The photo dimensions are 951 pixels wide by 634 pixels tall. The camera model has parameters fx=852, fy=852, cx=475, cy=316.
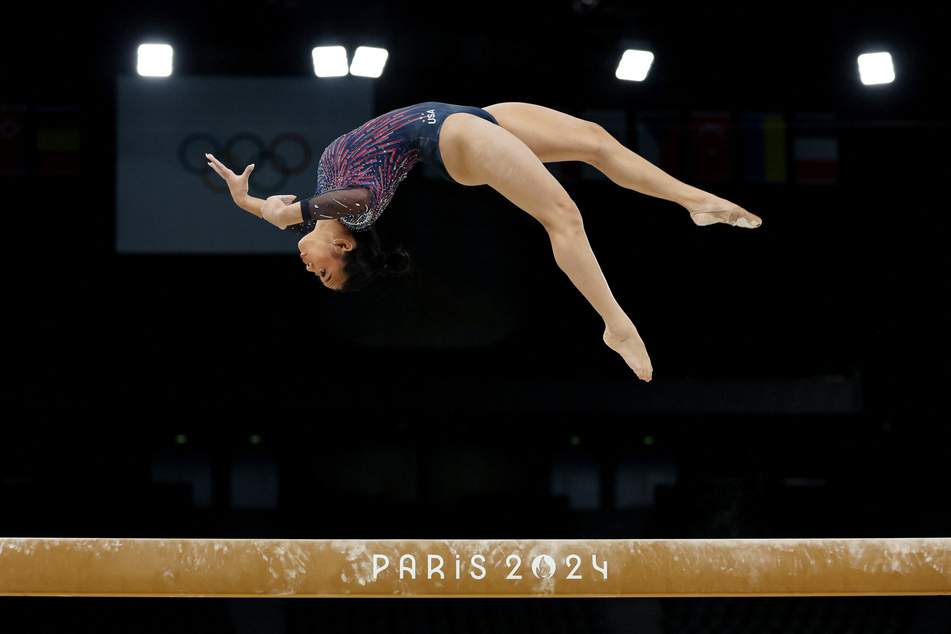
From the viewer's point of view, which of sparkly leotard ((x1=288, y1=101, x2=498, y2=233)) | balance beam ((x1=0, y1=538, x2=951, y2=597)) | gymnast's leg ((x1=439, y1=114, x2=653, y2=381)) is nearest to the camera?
gymnast's leg ((x1=439, y1=114, x2=653, y2=381))

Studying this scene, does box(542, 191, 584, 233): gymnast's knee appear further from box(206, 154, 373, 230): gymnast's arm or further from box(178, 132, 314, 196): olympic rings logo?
box(178, 132, 314, 196): olympic rings logo

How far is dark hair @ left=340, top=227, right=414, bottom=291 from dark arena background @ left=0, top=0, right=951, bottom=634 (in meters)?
2.49

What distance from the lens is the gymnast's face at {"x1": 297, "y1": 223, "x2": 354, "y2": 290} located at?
2756 millimetres

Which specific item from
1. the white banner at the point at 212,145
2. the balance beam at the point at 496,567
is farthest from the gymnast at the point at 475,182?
the white banner at the point at 212,145

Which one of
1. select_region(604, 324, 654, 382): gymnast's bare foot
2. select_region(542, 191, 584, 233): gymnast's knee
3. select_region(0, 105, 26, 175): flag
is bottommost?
select_region(604, 324, 654, 382): gymnast's bare foot

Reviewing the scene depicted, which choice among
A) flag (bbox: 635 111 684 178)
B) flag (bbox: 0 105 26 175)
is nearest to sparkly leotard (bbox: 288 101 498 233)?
flag (bbox: 635 111 684 178)

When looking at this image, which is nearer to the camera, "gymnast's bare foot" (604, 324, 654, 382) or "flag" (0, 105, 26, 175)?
"gymnast's bare foot" (604, 324, 654, 382)

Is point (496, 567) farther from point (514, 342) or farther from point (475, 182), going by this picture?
point (514, 342)

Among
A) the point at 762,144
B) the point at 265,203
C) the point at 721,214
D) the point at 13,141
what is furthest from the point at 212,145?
the point at 721,214

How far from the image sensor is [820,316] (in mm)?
5664

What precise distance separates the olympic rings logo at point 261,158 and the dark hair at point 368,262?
6.92 feet

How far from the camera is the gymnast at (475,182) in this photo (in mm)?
2523

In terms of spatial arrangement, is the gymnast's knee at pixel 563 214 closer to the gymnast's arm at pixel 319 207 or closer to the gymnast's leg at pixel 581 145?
the gymnast's leg at pixel 581 145
